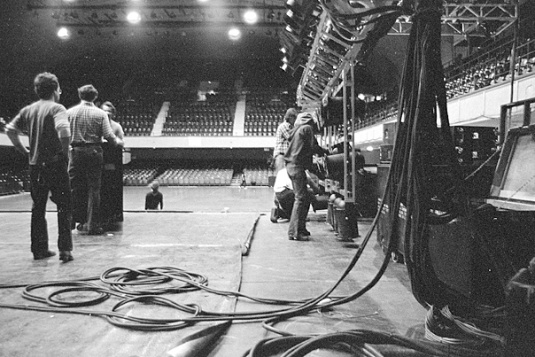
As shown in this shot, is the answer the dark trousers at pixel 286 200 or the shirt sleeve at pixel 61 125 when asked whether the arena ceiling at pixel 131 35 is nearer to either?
the dark trousers at pixel 286 200

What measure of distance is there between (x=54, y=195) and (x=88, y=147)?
125 cm

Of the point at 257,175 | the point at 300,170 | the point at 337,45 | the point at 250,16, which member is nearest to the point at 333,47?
the point at 337,45

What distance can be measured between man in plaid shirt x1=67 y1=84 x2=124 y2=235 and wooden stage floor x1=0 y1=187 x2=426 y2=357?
43 centimetres

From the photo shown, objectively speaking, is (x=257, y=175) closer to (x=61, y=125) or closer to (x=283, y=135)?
(x=283, y=135)

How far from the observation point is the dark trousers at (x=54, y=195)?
3.30 meters

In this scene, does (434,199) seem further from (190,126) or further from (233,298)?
(190,126)

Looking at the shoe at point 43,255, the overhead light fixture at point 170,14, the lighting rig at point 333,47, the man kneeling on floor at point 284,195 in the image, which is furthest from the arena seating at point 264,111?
the shoe at point 43,255

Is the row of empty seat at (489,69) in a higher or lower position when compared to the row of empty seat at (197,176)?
higher

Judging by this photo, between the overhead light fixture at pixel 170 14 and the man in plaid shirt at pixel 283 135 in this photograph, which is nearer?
the man in plaid shirt at pixel 283 135

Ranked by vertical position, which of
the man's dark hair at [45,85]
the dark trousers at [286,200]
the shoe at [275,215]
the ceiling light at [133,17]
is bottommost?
the shoe at [275,215]

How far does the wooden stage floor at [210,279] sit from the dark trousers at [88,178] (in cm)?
28

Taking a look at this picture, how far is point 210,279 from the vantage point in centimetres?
287

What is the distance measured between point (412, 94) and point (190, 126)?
17768 mm

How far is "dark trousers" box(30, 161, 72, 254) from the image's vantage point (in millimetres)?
3297
